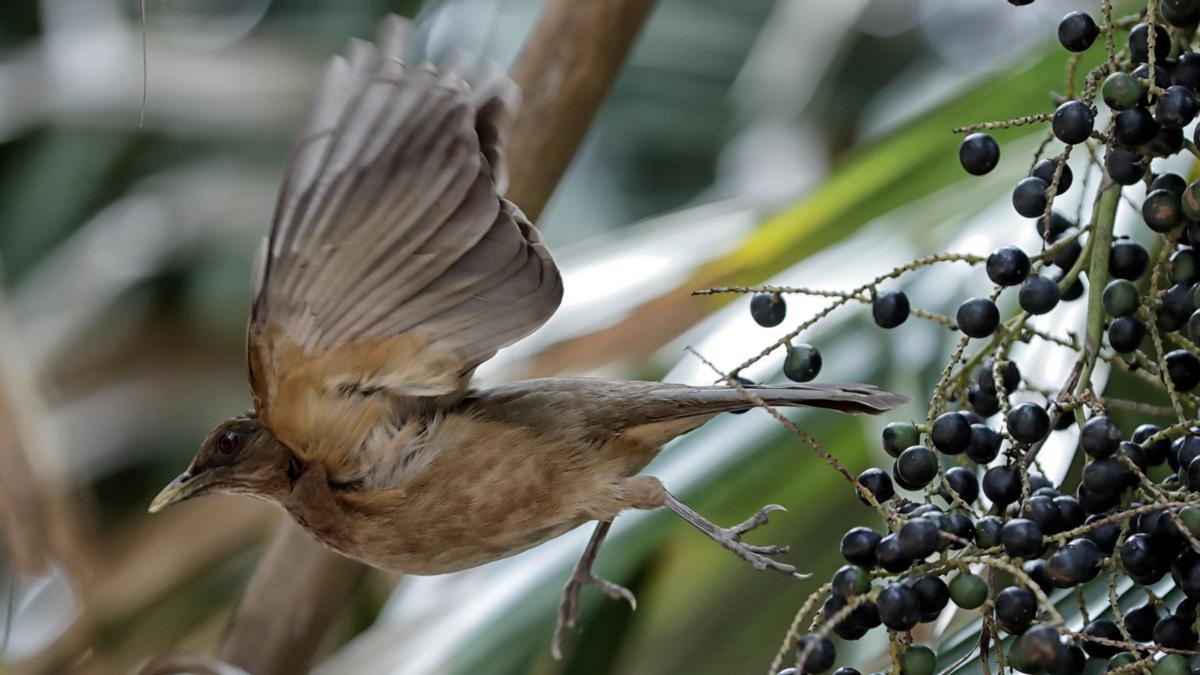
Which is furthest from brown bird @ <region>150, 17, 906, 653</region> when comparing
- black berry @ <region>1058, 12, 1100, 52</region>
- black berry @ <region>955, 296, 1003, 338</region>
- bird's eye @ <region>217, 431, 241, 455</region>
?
black berry @ <region>1058, 12, 1100, 52</region>

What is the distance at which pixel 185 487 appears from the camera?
2.58ft

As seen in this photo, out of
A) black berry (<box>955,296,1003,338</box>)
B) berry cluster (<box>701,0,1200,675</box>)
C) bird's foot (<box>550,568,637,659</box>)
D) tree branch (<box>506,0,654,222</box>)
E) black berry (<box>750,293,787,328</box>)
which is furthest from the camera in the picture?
tree branch (<box>506,0,654,222</box>)

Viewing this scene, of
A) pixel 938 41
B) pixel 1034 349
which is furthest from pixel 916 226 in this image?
pixel 938 41

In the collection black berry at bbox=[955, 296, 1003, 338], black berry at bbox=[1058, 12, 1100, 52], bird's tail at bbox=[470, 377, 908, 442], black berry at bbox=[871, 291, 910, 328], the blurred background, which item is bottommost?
the blurred background

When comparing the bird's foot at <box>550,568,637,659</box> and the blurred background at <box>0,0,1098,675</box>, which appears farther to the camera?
the blurred background at <box>0,0,1098,675</box>

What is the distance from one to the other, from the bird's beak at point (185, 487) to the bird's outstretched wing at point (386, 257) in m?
0.09

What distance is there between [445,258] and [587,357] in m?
0.52

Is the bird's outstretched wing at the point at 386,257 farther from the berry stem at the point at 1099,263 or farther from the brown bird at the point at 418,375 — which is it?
the berry stem at the point at 1099,263

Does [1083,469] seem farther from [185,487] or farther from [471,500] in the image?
[185,487]

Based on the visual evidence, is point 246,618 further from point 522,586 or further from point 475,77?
point 475,77

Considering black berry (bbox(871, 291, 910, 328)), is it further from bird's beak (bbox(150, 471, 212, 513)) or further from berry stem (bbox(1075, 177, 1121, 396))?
bird's beak (bbox(150, 471, 212, 513))

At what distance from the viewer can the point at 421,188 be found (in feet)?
2.21

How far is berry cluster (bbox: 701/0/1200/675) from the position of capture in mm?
494

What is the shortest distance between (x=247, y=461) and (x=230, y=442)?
2 cm
